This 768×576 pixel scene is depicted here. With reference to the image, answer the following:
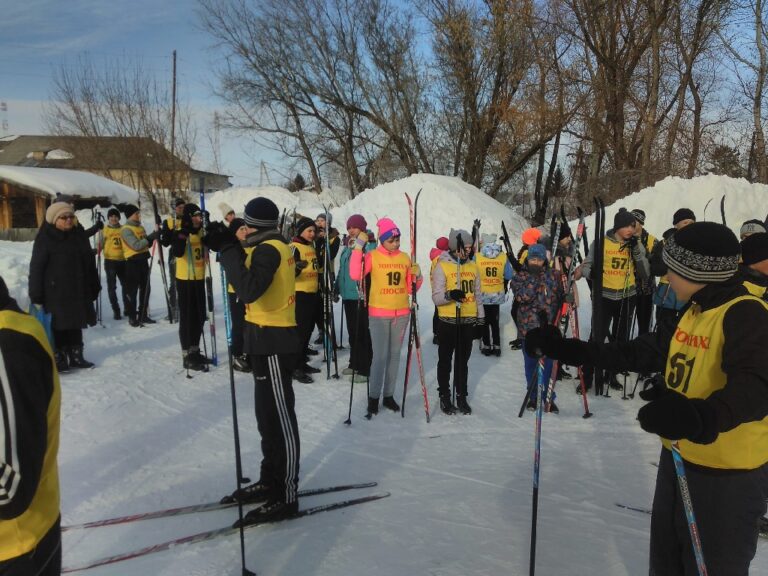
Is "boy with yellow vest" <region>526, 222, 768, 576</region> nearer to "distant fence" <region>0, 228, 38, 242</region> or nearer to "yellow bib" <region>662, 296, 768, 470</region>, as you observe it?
"yellow bib" <region>662, 296, 768, 470</region>

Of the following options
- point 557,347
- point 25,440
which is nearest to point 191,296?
point 557,347

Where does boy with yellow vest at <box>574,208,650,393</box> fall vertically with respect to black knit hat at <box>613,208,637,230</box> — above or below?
below

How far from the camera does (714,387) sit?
200 cm

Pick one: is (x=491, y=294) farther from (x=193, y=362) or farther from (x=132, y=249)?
(x=132, y=249)

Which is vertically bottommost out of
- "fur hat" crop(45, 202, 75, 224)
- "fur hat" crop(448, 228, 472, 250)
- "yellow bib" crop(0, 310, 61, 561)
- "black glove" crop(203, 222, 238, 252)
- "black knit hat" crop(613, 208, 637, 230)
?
"yellow bib" crop(0, 310, 61, 561)

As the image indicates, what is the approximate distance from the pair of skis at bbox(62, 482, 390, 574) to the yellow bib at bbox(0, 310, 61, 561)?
1.62m

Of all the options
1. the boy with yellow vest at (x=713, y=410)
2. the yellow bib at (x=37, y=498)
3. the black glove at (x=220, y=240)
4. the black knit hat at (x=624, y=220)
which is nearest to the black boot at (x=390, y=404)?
the black glove at (x=220, y=240)

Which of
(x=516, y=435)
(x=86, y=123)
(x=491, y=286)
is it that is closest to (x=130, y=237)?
(x=491, y=286)

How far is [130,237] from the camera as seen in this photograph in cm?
927

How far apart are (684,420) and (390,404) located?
14.9ft

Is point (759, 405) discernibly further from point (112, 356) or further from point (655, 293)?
point (112, 356)

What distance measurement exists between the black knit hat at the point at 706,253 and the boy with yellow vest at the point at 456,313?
3.79 metres

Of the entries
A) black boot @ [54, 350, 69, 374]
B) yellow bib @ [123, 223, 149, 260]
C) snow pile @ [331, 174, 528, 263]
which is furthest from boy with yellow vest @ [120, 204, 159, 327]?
snow pile @ [331, 174, 528, 263]

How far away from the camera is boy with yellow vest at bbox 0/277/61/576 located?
150 centimetres
